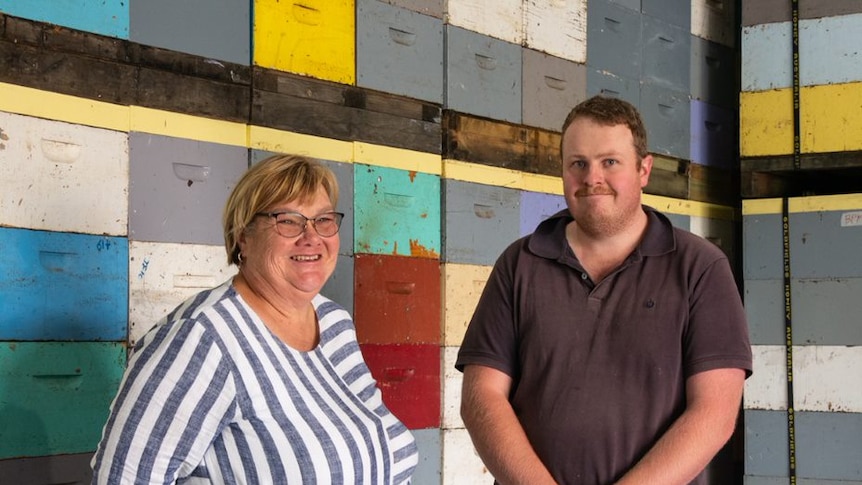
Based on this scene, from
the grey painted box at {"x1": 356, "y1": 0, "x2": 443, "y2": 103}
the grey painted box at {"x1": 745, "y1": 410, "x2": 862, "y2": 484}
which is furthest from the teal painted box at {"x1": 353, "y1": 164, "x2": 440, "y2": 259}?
the grey painted box at {"x1": 745, "y1": 410, "x2": 862, "y2": 484}

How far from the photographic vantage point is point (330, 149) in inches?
150

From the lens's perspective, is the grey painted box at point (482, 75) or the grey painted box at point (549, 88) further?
the grey painted box at point (549, 88)

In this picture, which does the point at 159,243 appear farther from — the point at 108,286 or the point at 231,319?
the point at 231,319

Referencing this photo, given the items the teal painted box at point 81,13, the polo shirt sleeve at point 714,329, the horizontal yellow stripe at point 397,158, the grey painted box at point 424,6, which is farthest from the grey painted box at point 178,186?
the polo shirt sleeve at point 714,329

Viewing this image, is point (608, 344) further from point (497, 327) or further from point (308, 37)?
point (308, 37)

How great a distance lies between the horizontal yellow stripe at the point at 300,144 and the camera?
3.59 m

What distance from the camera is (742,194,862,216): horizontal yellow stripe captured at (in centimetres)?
501

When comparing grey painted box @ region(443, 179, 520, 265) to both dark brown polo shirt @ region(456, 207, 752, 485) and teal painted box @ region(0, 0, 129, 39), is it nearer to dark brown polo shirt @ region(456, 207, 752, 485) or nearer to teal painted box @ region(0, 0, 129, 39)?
teal painted box @ region(0, 0, 129, 39)

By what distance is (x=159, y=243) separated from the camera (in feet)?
10.7

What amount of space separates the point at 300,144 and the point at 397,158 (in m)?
0.48

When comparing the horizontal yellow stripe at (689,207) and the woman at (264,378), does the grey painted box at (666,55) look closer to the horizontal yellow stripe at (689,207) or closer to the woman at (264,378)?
the horizontal yellow stripe at (689,207)

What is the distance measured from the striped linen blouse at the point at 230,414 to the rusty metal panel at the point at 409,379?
169cm

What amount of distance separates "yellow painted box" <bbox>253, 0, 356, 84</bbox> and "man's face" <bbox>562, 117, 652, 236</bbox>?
1560 mm

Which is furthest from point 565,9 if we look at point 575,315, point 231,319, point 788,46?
point 231,319
